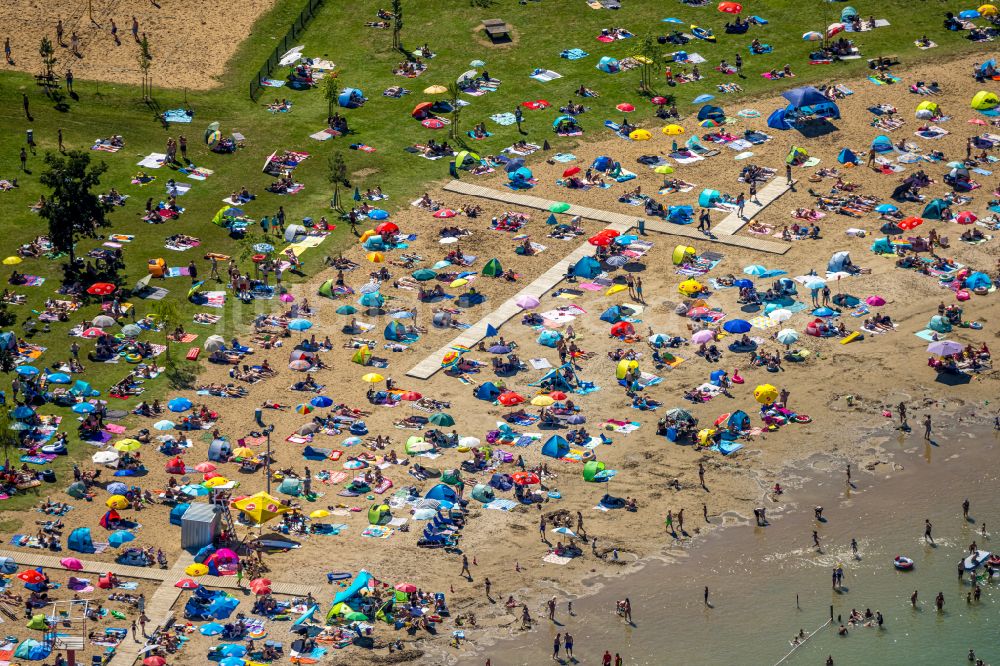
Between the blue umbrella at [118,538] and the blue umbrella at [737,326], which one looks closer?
the blue umbrella at [118,538]

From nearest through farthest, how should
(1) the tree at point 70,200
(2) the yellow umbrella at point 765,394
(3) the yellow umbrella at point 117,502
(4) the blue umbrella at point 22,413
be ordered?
(3) the yellow umbrella at point 117,502 → (4) the blue umbrella at point 22,413 → (2) the yellow umbrella at point 765,394 → (1) the tree at point 70,200

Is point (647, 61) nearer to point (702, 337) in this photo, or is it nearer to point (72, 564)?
point (702, 337)

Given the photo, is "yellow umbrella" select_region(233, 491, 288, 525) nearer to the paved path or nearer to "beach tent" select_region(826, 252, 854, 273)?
the paved path

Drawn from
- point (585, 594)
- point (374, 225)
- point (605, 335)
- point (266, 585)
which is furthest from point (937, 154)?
point (266, 585)

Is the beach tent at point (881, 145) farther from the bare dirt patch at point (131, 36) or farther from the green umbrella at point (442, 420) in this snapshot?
the bare dirt patch at point (131, 36)

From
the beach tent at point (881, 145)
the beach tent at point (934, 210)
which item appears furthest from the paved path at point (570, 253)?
the beach tent at point (934, 210)

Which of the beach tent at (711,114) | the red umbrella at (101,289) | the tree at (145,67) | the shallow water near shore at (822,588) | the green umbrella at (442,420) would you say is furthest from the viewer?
the tree at (145,67)

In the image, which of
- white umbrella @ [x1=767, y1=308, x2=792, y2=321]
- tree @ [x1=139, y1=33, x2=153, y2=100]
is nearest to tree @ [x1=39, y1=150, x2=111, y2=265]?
tree @ [x1=139, y1=33, x2=153, y2=100]
